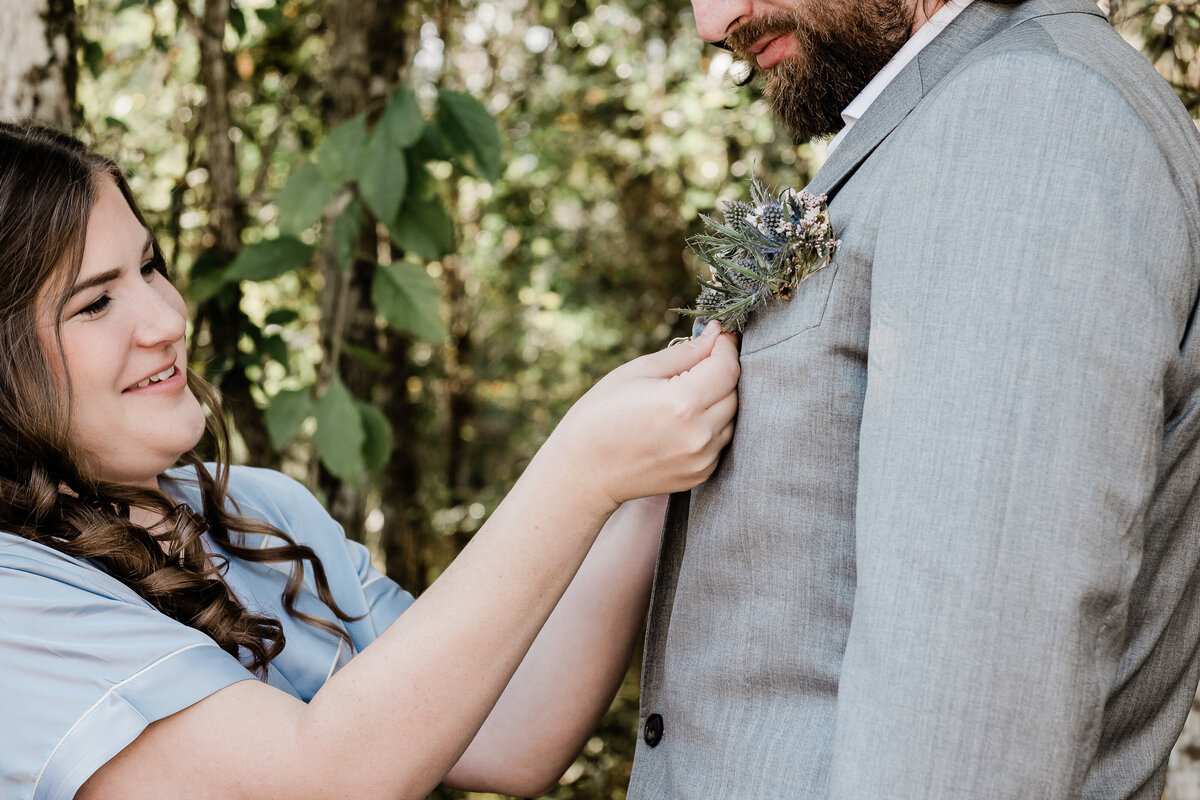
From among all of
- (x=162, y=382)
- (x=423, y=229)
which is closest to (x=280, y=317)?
(x=423, y=229)

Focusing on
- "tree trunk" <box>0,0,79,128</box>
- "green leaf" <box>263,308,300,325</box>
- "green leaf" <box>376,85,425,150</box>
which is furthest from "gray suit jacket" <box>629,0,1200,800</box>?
"green leaf" <box>263,308,300,325</box>

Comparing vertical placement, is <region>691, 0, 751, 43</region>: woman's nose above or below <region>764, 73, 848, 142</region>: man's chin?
above

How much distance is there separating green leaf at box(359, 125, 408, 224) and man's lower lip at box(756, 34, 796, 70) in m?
1.25

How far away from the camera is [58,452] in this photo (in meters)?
1.40

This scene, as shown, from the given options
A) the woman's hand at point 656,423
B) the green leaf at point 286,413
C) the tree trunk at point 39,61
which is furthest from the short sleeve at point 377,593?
the tree trunk at point 39,61

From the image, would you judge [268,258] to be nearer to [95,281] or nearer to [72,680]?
[95,281]

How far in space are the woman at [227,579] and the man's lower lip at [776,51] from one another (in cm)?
43

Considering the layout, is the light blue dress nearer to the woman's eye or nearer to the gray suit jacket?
the woman's eye

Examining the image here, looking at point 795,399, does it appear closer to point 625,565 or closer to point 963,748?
point 963,748

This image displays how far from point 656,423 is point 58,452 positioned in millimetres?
951

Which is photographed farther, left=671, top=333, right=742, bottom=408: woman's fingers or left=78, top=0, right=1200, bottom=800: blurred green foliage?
left=78, top=0, right=1200, bottom=800: blurred green foliage

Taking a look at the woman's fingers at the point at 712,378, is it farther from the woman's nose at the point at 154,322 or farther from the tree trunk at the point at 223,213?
the tree trunk at the point at 223,213

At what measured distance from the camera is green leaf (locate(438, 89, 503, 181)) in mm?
2379

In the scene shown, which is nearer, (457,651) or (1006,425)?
(1006,425)
